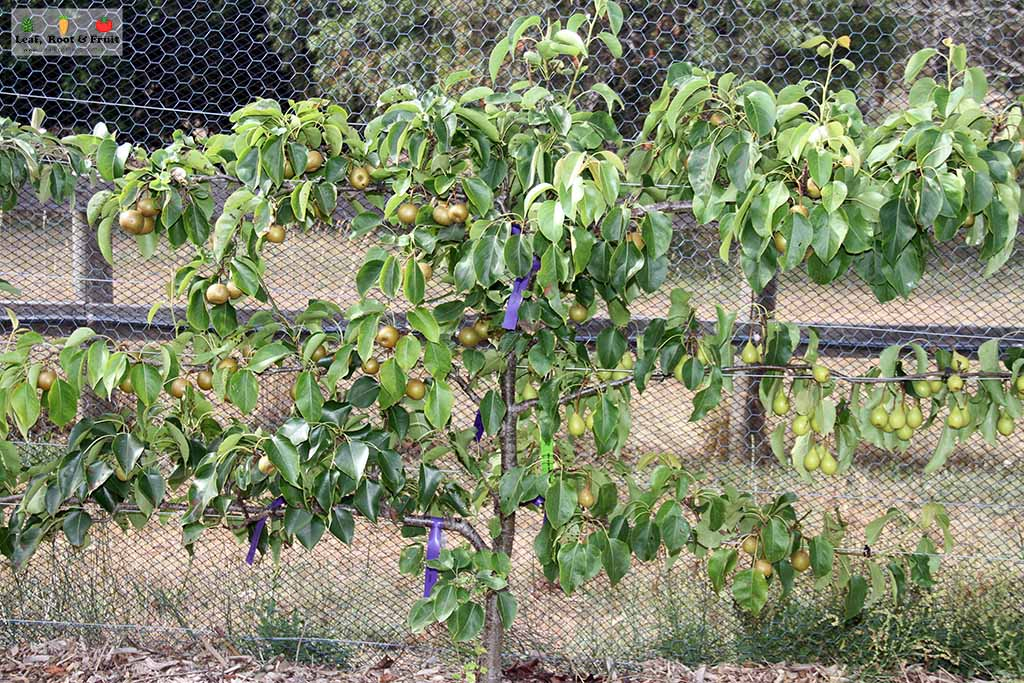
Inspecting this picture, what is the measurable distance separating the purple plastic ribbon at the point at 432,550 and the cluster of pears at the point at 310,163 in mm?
766

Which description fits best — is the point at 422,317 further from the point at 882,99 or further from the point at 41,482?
the point at 882,99

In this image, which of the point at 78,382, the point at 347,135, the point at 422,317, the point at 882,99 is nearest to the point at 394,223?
the point at 347,135

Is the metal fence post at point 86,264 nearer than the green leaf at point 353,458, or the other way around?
the green leaf at point 353,458

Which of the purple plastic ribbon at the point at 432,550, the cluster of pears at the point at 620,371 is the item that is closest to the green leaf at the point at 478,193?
the cluster of pears at the point at 620,371

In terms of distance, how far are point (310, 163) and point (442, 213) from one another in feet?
0.86

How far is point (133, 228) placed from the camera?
1.92m

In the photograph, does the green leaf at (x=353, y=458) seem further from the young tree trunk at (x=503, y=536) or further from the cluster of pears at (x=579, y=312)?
the cluster of pears at (x=579, y=312)

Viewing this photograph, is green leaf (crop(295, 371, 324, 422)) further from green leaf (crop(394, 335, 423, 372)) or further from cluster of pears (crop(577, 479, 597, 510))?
cluster of pears (crop(577, 479, 597, 510))

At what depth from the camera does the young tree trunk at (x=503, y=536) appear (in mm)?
2150

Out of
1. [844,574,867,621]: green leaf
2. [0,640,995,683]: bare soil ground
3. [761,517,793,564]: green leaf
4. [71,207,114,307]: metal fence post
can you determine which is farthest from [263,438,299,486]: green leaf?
[71,207,114,307]: metal fence post

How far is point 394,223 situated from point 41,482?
0.91 m

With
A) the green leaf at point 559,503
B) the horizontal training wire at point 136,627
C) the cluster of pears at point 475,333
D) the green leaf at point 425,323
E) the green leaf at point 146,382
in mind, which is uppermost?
the green leaf at point 425,323

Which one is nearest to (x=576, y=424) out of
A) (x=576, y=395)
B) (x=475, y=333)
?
(x=576, y=395)

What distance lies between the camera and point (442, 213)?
1.91 metres
